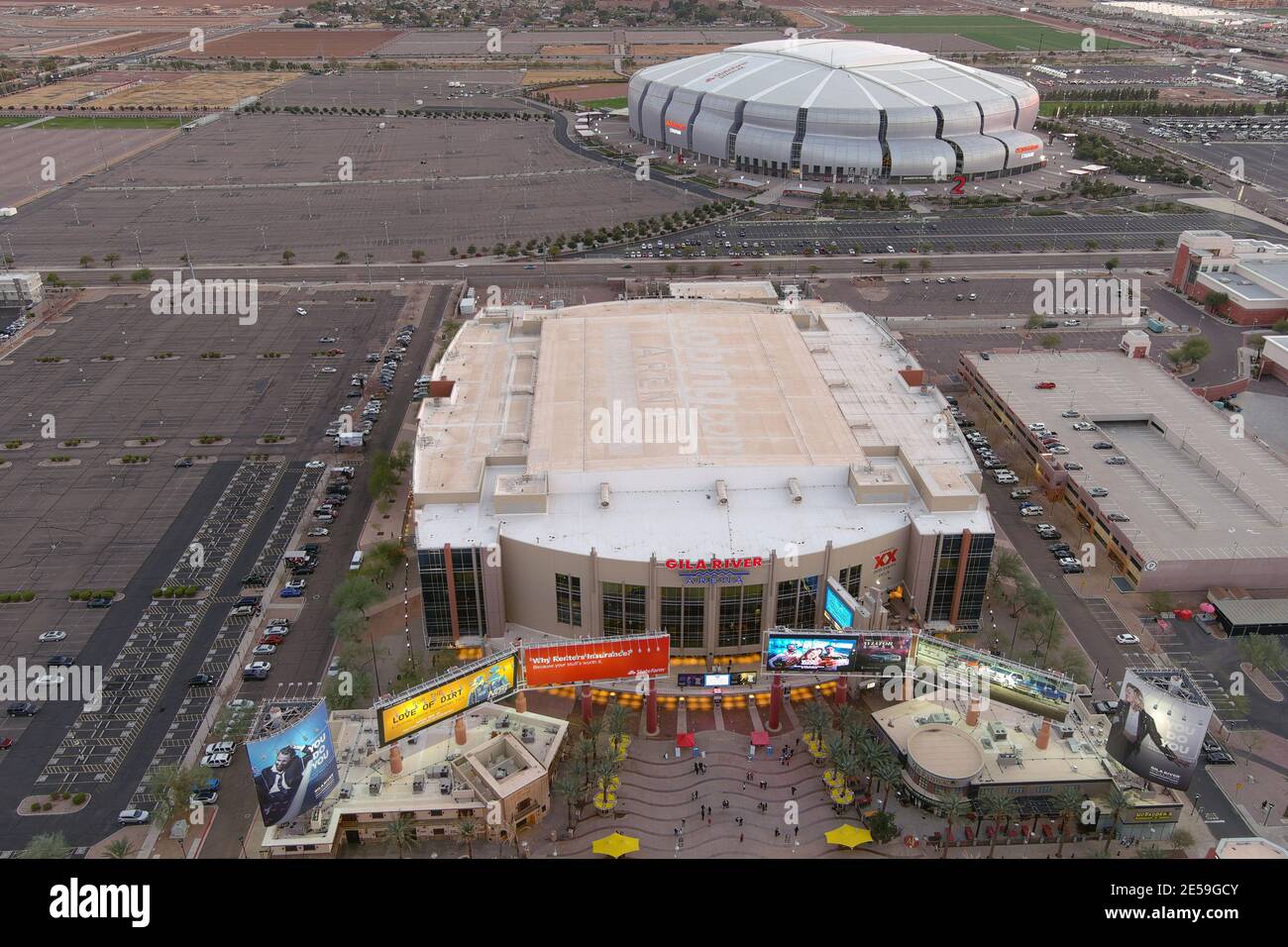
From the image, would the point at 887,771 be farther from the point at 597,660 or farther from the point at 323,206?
the point at 323,206

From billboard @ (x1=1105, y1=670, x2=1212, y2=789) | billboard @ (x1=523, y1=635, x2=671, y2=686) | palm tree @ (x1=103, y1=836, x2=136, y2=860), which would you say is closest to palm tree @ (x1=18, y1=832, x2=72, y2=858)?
palm tree @ (x1=103, y1=836, x2=136, y2=860)

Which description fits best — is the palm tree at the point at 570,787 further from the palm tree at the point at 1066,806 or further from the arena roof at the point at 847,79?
the arena roof at the point at 847,79

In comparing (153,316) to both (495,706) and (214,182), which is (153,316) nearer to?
(214,182)

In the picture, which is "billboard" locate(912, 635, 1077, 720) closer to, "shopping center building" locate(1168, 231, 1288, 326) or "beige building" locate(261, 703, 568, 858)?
"beige building" locate(261, 703, 568, 858)

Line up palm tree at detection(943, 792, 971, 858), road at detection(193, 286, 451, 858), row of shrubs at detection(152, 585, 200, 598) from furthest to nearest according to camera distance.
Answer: row of shrubs at detection(152, 585, 200, 598)
road at detection(193, 286, 451, 858)
palm tree at detection(943, 792, 971, 858)

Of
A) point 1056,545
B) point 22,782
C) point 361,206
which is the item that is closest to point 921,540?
point 1056,545

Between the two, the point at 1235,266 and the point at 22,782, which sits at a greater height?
the point at 1235,266

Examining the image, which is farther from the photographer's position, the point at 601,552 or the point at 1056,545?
the point at 1056,545
